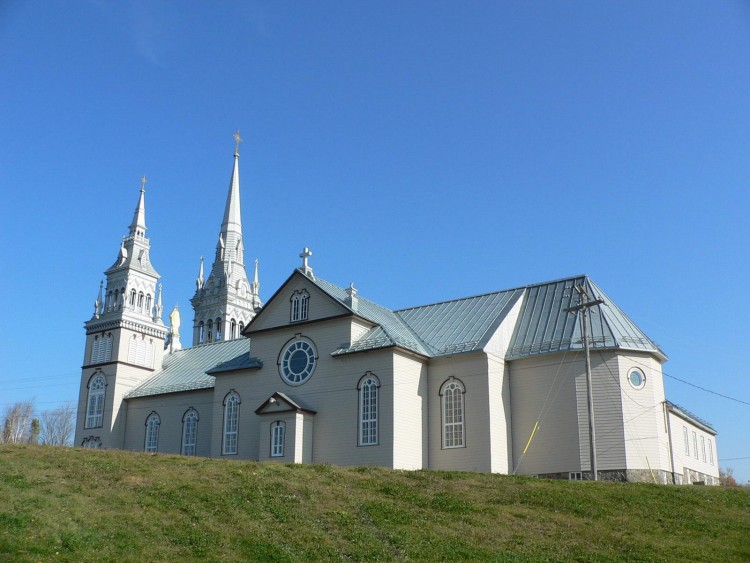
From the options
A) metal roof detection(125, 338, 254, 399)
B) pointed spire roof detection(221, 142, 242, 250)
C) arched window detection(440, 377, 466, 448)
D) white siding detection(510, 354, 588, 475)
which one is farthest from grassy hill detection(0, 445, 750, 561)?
pointed spire roof detection(221, 142, 242, 250)

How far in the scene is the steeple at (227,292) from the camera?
273 feet

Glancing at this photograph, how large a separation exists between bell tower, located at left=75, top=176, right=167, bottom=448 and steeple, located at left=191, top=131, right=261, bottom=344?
941 inches

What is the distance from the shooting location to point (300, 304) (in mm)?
42375

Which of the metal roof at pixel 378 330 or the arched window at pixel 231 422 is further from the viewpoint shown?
the arched window at pixel 231 422

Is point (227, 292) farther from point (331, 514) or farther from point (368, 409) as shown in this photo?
point (331, 514)

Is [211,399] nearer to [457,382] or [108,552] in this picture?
[457,382]

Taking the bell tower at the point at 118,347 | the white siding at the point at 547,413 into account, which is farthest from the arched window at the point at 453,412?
the bell tower at the point at 118,347

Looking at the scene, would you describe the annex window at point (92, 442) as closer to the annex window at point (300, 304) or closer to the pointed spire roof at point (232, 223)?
the annex window at point (300, 304)

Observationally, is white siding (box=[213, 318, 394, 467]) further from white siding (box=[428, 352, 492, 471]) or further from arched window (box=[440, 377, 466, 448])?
arched window (box=[440, 377, 466, 448])

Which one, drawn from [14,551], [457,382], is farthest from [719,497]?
[14,551]

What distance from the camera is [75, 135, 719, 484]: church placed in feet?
119

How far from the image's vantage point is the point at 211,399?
4766 cm

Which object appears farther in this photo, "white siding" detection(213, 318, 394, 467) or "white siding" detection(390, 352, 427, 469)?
"white siding" detection(213, 318, 394, 467)

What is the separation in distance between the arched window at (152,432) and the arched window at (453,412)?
2037 cm
